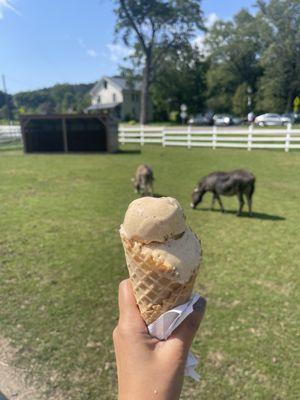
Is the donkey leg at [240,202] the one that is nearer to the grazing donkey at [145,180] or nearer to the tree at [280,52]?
the grazing donkey at [145,180]

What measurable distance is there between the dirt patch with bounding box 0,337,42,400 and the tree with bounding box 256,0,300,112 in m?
47.8

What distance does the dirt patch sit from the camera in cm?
341

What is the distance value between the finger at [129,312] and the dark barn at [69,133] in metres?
21.0

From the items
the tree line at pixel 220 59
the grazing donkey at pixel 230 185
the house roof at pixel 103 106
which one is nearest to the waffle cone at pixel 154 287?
the grazing donkey at pixel 230 185

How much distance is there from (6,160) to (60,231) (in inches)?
583

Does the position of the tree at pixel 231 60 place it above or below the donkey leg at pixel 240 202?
above

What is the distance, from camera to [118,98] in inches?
2665

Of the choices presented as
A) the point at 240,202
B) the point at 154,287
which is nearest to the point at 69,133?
the point at 240,202

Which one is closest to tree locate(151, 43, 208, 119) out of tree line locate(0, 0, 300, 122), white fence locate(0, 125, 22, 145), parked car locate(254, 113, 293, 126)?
tree line locate(0, 0, 300, 122)

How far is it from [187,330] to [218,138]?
22168mm

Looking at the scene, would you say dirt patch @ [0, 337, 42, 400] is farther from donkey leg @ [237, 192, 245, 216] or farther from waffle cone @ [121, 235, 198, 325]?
donkey leg @ [237, 192, 245, 216]

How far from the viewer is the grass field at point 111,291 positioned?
368cm

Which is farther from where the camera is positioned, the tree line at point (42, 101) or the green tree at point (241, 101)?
the tree line at point (42, 101)

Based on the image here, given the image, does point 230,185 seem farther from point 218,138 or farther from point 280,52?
point 280,52
